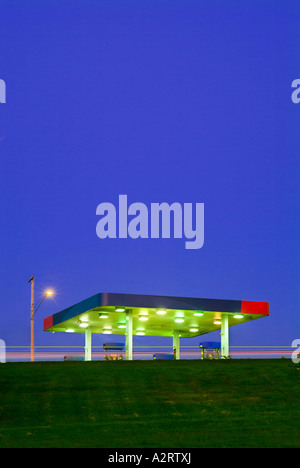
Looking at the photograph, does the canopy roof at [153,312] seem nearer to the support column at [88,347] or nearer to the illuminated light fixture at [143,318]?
the illuminated light fixture at [143,318]

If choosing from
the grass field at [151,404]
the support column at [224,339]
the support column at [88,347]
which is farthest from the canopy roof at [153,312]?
the grass field at [151,404]

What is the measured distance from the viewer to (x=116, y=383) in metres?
31.4

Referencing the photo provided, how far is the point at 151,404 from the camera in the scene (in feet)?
90.3

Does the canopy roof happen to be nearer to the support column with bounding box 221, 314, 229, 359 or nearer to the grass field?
the support column with bounding box 221, 314, 229, 359

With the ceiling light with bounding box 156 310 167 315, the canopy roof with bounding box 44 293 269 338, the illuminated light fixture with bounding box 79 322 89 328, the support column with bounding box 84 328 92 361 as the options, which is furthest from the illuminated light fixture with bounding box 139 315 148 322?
the support column with bounding box 84 328 92 361

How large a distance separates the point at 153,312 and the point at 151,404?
18248 mm

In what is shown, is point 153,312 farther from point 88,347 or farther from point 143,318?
point 88,347

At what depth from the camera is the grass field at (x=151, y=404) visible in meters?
18.7

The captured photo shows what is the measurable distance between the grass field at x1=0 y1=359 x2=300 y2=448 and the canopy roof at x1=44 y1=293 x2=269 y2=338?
513cm

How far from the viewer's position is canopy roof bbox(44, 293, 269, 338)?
42.5 metres

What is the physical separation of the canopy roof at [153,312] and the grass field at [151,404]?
513cm
